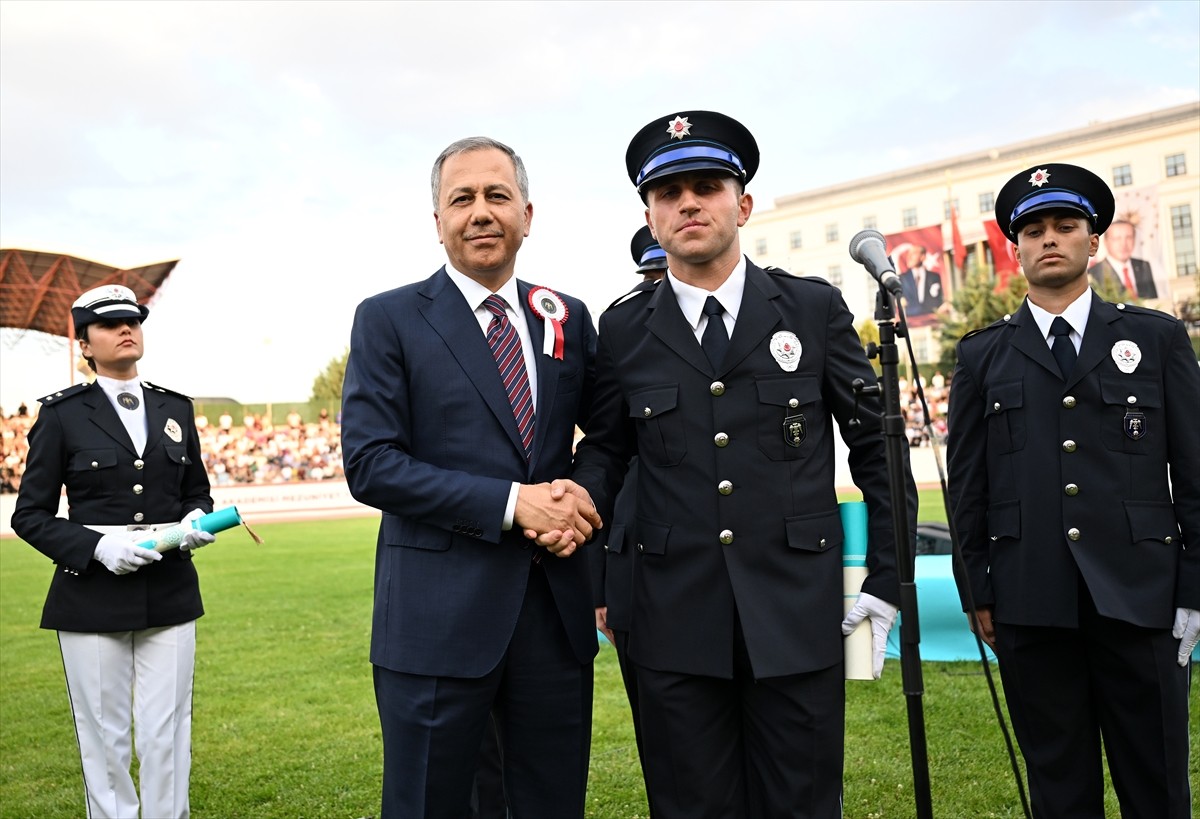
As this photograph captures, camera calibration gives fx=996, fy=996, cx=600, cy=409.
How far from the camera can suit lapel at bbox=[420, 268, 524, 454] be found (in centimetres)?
265

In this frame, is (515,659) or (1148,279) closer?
(515,659)

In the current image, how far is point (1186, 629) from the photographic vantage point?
309cm

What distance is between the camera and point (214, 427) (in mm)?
31578

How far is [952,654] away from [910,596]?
17.1 ft

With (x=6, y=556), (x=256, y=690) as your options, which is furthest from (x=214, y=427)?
(x=256, y=690)

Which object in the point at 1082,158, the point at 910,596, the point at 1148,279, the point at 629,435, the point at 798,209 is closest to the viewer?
the point at 910,596

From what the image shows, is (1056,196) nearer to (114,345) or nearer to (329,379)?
(114,345)

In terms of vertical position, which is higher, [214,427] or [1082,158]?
[1082,158]

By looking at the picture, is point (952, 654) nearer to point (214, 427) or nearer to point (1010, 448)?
point (1010, 448)

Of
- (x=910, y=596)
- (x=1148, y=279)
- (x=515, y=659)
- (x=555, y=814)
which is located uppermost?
(x=1148, y=279)

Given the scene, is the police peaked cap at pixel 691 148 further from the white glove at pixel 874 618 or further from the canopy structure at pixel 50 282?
the canopy structure at pixel 50 282

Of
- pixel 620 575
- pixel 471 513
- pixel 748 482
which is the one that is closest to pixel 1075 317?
pixel 748 482

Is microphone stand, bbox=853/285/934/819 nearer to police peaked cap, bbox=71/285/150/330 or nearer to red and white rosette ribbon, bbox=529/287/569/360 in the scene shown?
red and white rosette ribbon, bbox=529/287/569/360

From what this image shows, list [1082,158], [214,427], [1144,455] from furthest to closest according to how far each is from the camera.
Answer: [1082,158] < [214,427] < [1144,455]
